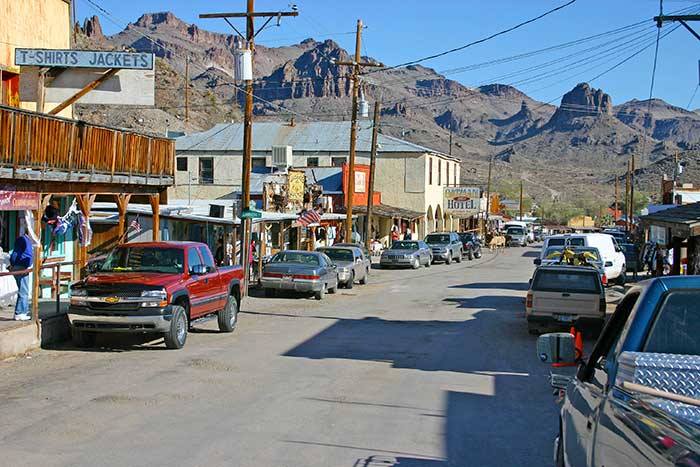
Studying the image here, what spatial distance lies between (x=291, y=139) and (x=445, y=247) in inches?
734

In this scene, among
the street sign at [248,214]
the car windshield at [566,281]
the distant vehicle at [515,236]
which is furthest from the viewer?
the distant vehicle at [515,236]

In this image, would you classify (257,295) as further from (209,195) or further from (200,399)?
(209,195)

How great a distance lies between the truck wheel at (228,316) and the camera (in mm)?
18156

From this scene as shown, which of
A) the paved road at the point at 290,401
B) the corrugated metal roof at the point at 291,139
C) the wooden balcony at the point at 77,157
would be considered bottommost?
the paved road at the point at 290,401

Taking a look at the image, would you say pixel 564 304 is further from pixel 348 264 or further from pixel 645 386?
pixel 645 386

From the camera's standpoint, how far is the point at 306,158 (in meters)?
62.3

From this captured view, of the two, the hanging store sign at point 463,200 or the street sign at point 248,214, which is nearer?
the street sign at point 248,214

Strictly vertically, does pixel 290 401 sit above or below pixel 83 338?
below

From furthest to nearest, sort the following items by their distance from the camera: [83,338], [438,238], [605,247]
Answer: [438,238], [605,247], [83,338]

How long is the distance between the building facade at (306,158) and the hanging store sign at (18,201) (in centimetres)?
4095

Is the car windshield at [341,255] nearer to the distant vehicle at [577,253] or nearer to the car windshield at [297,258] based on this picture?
the car windshield at [297,258]

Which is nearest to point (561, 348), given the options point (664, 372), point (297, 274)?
point (664, 372)

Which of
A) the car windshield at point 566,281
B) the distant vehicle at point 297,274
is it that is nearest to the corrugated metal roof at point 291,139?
the distant vehicle at point 297,274

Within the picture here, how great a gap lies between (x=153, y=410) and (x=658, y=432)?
25.4 feet
